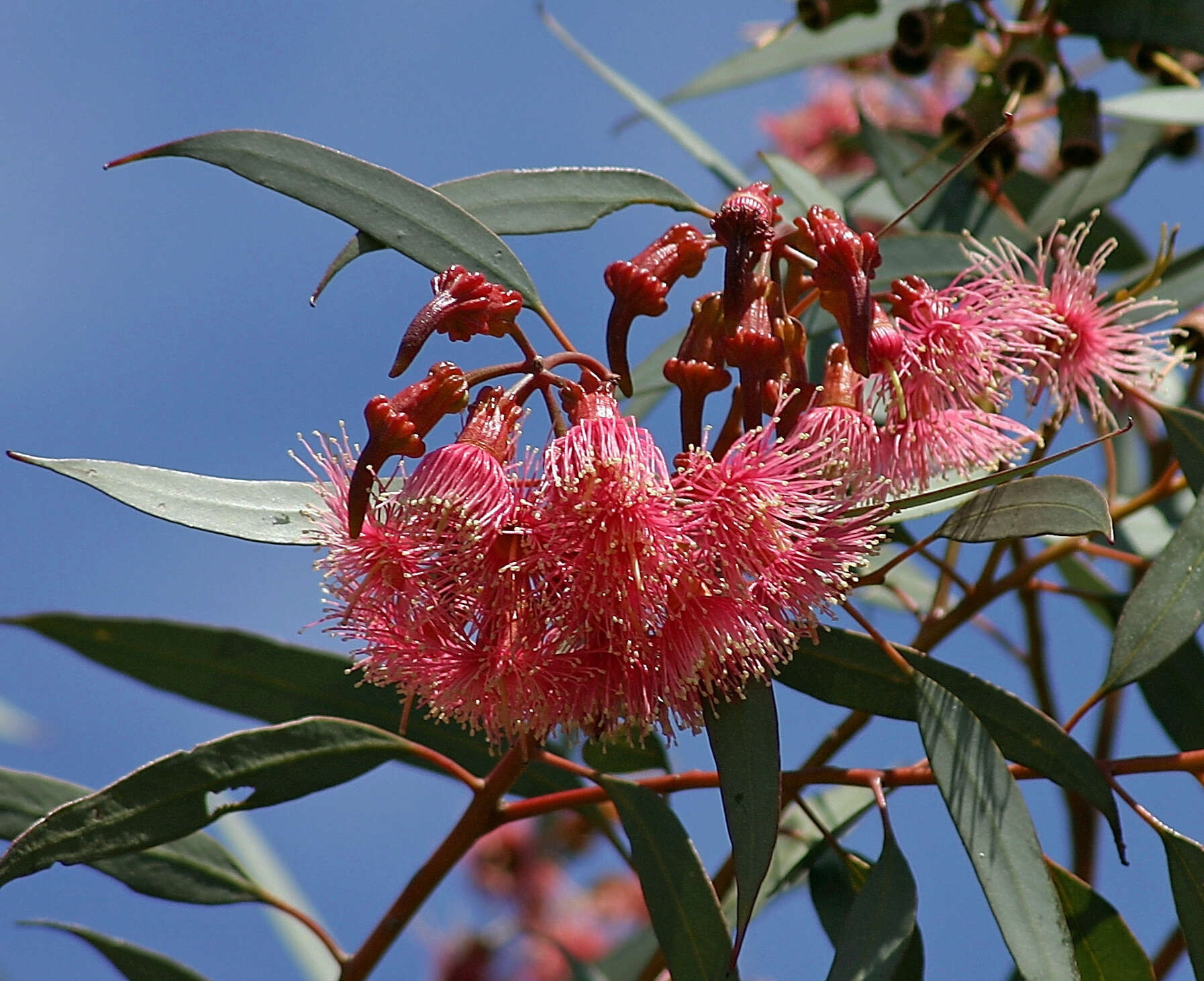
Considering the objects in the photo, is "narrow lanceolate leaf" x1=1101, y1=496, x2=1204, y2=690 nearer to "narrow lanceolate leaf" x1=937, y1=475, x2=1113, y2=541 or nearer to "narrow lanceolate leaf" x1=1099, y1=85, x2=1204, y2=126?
"narrow lanceolate leaf" x1=937, y1=475, x2=1113, y2=541

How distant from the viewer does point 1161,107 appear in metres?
1.62

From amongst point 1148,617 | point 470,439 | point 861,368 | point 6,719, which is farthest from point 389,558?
point 6,719

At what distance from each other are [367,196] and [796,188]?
0.59 m

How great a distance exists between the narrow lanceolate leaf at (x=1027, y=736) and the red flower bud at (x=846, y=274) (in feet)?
1.02

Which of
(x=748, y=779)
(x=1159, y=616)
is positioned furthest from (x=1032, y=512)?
(x=748, y=779)

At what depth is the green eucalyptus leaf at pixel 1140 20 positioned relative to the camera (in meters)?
1.70

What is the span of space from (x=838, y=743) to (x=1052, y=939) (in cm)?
53

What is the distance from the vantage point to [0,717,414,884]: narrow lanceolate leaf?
3.55ft

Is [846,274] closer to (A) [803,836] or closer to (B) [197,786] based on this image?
(B) [197,786]

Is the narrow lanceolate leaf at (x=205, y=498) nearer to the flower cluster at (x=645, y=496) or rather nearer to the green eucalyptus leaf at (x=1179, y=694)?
the flower cluster at (x=645, y=496)

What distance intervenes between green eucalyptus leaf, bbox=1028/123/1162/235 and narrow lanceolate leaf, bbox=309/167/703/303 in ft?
2.23

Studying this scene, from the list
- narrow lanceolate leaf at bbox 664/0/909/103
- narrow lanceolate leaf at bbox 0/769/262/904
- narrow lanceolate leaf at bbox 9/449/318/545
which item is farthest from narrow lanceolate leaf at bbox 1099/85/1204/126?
narrow lanceolate leaf at bbox 0/769/262/904

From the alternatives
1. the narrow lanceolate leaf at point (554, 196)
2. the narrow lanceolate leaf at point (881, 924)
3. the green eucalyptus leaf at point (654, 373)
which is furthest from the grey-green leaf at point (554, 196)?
the narrow lanceolate leaf at point (881, 924)

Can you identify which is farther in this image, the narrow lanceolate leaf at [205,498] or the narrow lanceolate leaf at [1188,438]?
the narrow lanceolate leaf at [1188,438]
